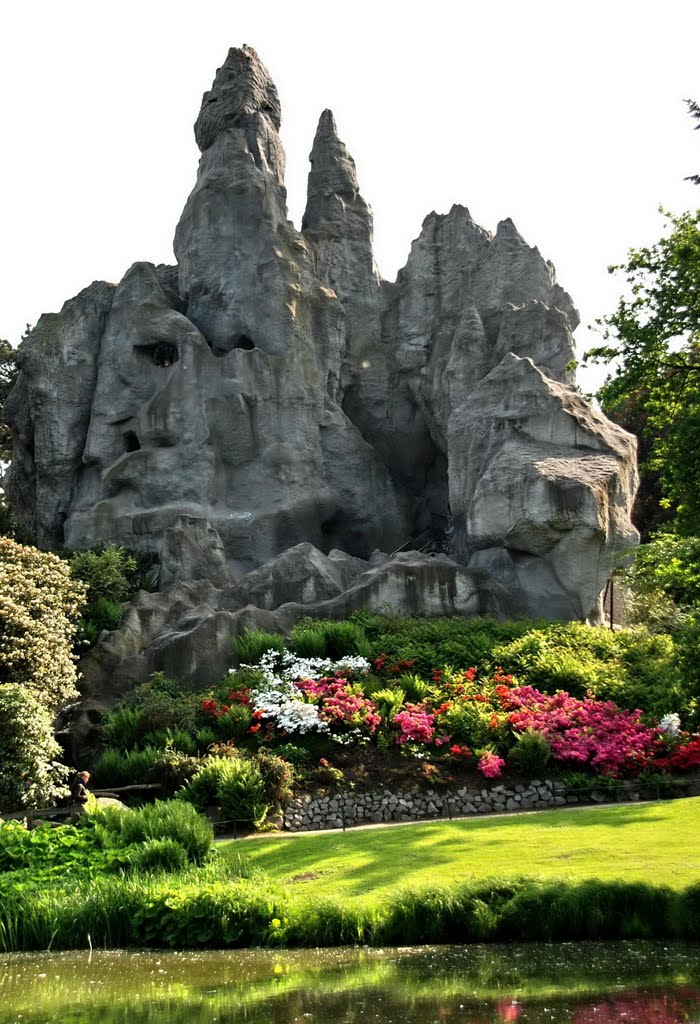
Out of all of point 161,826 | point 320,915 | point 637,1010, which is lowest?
point 637,1010

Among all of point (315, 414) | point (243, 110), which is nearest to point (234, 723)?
point (315, 414)

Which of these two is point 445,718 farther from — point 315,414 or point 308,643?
point 315,414

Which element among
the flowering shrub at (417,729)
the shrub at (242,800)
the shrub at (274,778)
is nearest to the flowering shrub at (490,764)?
the flowering shrub at (417,729)

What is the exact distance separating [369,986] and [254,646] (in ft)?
50.6

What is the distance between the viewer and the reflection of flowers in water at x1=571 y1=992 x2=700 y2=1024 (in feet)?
25.5

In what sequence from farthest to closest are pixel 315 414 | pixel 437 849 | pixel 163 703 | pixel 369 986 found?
pixel 315 414, pixel 163 703, pixel 437 849, pixel 369 986

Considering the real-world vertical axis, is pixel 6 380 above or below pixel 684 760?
above

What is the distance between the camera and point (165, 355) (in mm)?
39188

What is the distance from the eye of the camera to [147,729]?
21031 millimetres

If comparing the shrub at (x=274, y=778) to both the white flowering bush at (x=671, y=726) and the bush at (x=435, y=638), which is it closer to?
the bush at (x=435, y=638)

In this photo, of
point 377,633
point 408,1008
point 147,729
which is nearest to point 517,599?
point 377,633

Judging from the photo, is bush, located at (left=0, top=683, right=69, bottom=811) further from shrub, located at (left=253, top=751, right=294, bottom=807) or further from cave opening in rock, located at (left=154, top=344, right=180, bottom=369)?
cave opening in rock, located at (left=154, top=344, right=180, bottom=369)

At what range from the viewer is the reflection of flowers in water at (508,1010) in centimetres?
799

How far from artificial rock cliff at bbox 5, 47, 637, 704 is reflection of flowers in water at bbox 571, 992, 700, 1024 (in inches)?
763
